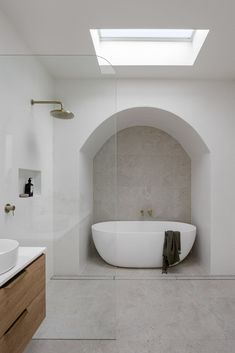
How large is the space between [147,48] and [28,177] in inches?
81.9

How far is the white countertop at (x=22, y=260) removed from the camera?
1.35 m

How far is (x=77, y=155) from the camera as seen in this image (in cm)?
250

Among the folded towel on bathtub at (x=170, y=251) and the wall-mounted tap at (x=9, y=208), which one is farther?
the folded towel on bathtub at (x=170, y=251)

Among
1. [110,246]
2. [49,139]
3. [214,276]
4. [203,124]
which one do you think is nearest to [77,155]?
[49,139]

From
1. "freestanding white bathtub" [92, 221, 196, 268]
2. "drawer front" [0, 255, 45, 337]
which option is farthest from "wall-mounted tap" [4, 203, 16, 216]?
"freestanding white bathtub" [92, 221, 196, 268]

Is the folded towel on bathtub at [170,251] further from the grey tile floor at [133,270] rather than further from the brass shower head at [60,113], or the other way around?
the brass shower head at [60,113]

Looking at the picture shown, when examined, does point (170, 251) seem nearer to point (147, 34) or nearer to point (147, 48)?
point (147, 48)

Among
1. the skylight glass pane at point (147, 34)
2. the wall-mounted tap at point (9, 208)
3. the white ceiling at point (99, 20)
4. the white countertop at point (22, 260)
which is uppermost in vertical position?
the skylight glass pane at point (147, 34)

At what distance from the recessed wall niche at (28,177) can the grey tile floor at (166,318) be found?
0.92m

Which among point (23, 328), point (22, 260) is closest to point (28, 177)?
point (22, 260)

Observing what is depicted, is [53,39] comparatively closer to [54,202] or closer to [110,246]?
[54,202]

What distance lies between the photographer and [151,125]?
4.25m

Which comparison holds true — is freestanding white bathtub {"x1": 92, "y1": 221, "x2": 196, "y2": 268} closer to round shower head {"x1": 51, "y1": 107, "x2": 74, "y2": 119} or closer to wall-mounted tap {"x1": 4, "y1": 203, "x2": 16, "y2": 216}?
wall-mounted tap {"x1": 4, "y1": 203, "x2": 16, "y2": 216}

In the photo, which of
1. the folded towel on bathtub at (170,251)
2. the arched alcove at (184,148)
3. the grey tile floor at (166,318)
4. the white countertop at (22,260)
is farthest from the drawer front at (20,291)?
the folded towel on bathtub at (170,251)
